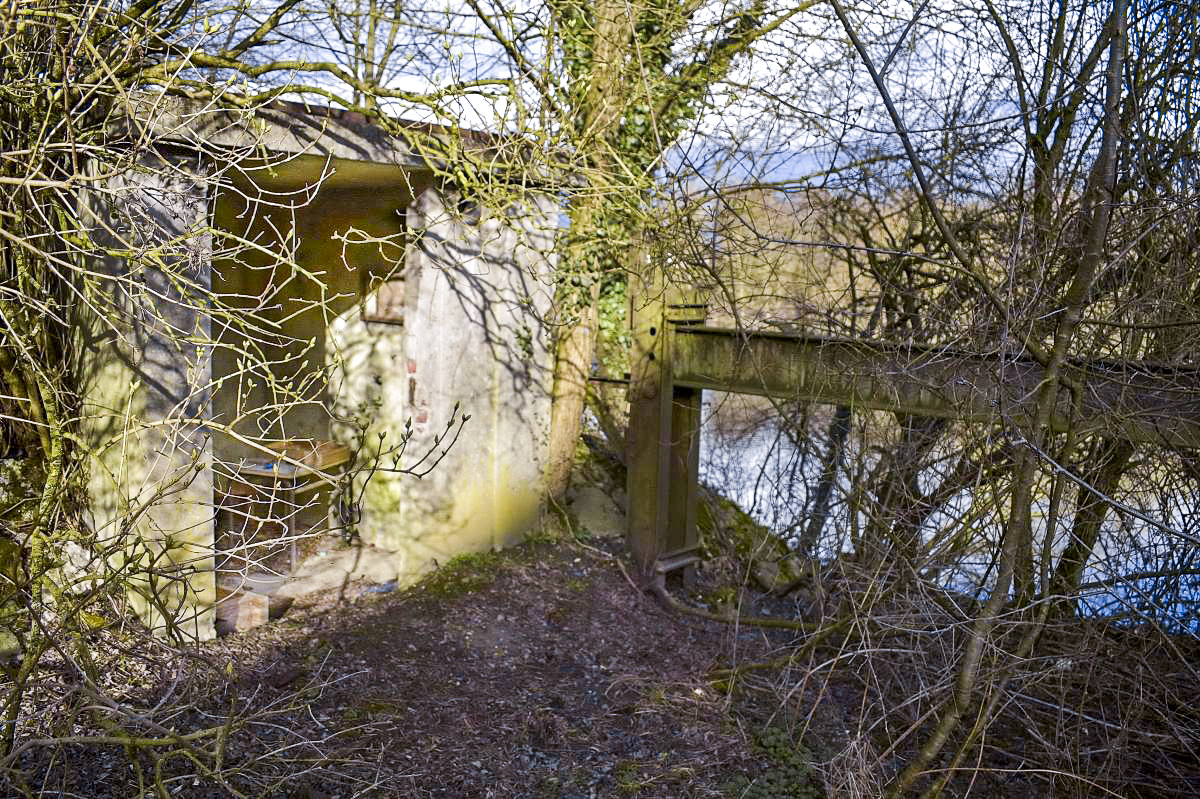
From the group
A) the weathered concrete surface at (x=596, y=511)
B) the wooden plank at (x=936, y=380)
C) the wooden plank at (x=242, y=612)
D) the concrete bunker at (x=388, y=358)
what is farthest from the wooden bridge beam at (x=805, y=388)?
the wooden plank at (x=242, y=612)

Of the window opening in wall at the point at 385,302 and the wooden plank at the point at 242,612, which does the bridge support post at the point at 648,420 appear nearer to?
the window opening in wall at the point at 385,302

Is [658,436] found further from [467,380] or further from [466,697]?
[466,697]

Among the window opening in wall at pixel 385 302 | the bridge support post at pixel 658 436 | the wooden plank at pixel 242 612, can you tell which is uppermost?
the window opening in wall at pixel 385 302

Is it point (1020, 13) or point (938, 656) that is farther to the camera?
point (1020, 13)

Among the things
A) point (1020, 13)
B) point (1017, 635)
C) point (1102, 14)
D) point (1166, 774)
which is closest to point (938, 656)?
point (1017, 635)

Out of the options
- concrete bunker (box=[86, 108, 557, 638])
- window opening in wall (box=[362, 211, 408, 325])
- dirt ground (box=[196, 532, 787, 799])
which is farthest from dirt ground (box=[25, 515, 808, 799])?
window opening in wall (box=[362, 211, 408, 325])

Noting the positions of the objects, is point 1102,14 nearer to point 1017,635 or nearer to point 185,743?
point 1017,635

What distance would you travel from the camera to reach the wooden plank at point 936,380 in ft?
15.5

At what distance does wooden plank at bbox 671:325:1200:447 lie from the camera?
4.73 m

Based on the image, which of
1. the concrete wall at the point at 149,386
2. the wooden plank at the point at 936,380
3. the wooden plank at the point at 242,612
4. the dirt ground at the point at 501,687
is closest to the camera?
the wooden plank at the point at 936,380

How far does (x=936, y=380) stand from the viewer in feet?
19.6

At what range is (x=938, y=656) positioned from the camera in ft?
17.7

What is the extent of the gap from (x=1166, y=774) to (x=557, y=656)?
12.0 feet

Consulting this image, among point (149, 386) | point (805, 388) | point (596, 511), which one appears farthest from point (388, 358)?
point (805, 388)
